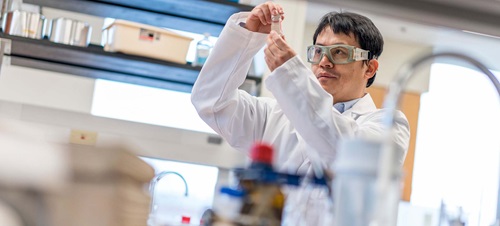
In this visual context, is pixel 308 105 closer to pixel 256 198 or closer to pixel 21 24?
pixel 256 198

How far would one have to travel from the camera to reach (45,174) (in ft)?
2.02

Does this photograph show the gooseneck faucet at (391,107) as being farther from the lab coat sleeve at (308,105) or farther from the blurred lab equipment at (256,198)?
the lab coat sleeve at (308,105)

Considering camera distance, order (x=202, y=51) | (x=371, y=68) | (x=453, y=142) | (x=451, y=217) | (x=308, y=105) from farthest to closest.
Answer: (x=453, y=142), (x=202, y=51), (x=371, y=68), (x=308, y=105), (x=451, y=217)

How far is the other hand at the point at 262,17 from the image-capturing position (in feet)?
6.67

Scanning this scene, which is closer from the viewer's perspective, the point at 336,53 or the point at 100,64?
the point at 336,53

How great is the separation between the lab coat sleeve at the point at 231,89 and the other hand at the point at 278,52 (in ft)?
1.05

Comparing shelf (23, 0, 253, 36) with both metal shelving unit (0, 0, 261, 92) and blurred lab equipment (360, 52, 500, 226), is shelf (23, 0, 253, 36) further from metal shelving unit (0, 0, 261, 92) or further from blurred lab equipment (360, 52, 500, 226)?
blurred lab equipment (360, 52, 500, 226)

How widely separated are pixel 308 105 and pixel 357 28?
0.62 m

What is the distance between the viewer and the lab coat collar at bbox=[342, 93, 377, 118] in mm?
2237

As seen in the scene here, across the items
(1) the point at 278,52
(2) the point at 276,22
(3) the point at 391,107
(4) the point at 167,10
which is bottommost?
(3) the point at 391,107

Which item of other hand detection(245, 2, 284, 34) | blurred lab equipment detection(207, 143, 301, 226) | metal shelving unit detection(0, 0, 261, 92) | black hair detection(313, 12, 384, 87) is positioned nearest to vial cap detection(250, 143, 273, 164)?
blurred lab equipment detection(207, 143, 301, 226)

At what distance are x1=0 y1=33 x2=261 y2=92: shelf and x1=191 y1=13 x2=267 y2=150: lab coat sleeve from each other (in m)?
1.34

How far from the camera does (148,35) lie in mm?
3604

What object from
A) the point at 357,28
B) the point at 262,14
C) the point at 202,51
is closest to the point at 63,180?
the point at 262,14
